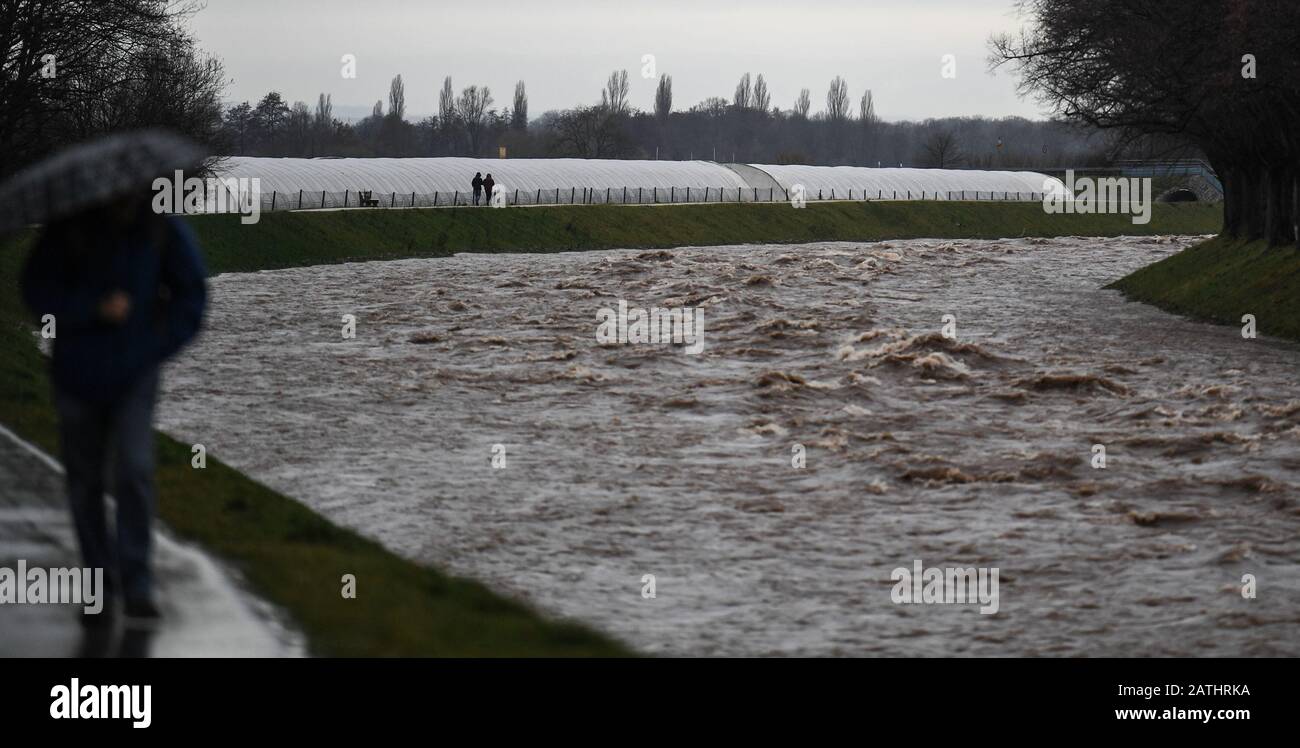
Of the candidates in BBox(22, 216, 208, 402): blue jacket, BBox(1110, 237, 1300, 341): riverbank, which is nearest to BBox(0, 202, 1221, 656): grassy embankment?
BBox(22, 216, 208, 402): blue jacket

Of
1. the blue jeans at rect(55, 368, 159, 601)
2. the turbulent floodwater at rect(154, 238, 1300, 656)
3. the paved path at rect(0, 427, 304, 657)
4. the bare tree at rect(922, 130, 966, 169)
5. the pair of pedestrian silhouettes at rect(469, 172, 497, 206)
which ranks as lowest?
the turbulent floodwater at rect(154, 238, 1300, 656)

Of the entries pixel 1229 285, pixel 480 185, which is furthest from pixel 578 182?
pixel 1229 285

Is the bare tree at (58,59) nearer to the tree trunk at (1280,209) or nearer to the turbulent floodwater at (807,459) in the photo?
the turbulent floodwater at (807,459)

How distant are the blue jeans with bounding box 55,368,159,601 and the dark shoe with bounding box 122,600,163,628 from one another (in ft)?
0.50

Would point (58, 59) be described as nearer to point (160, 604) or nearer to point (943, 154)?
point (160, 604)

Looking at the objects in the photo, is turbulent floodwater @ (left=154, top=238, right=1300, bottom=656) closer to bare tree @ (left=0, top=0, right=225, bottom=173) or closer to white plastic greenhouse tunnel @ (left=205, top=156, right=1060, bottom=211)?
bare tree @ (left=0, top=0, right=225, bottom=173)

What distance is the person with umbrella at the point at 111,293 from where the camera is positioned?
8.62 meters

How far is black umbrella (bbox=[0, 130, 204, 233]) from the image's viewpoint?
8562 millimetres

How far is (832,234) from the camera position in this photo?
306ft

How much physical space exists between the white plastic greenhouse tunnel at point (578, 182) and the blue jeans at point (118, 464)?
67.6 m

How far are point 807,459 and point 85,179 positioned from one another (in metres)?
16.6

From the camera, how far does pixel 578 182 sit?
10094 cm
